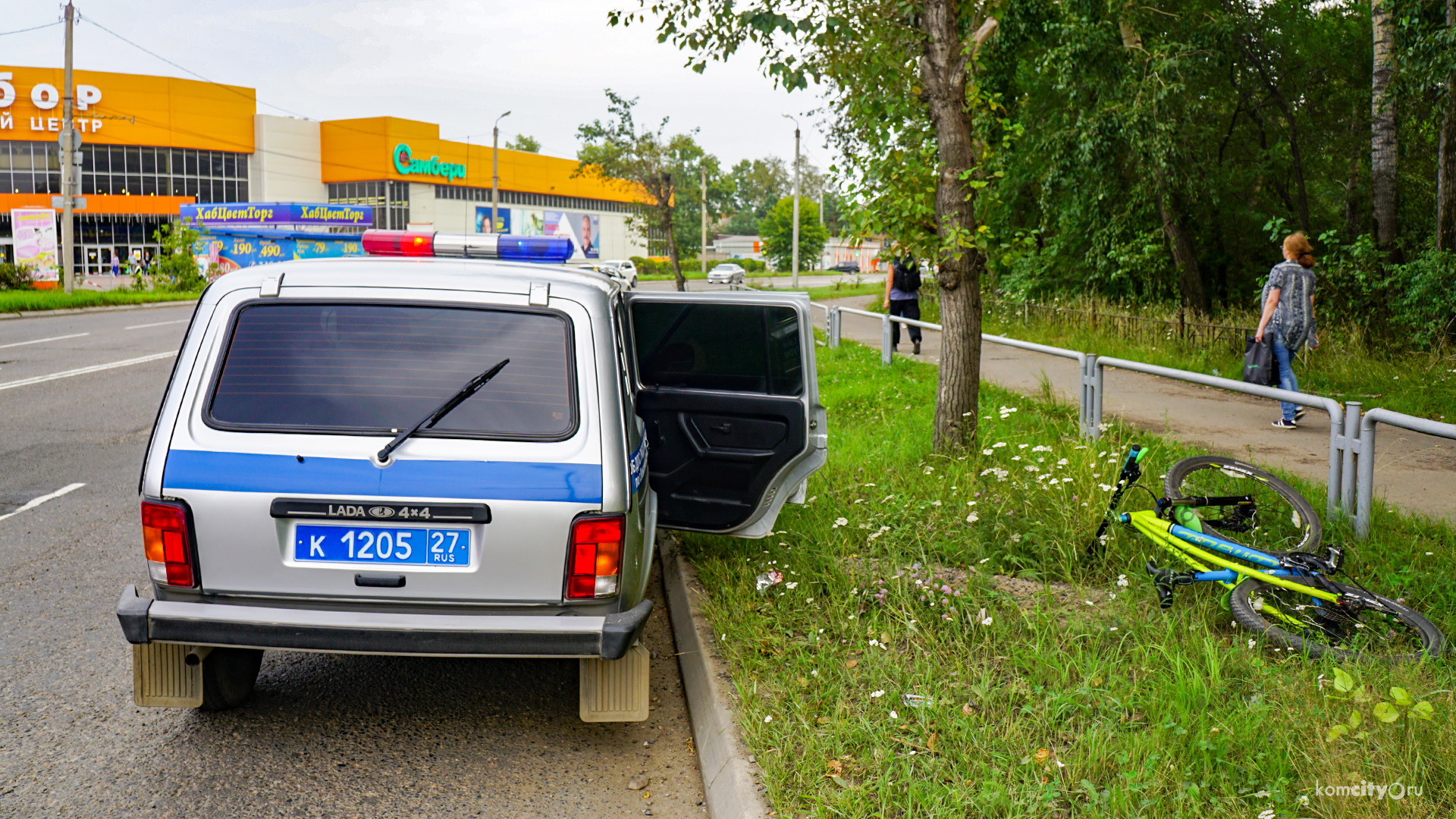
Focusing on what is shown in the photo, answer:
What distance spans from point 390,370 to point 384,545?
58 centimetres

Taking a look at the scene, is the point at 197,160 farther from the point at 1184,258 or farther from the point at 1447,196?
the point at 1447,196

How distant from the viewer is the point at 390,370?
3572 mm

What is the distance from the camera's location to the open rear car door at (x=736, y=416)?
5328 millimetres

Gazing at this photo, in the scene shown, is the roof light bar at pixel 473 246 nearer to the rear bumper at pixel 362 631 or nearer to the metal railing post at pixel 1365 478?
the rear bumper at pixel 362 631

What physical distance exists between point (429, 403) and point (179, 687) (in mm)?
1365

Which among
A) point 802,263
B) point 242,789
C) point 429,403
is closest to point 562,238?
point 429,403

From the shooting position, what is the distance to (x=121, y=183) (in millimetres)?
61125

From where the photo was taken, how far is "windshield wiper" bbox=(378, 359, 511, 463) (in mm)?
3406

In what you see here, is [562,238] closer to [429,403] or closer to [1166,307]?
[429,403]

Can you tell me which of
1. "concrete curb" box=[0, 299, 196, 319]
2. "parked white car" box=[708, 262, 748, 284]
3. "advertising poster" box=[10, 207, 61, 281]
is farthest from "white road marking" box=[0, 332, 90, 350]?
"parked white car" box=[708, 262, 748, 284]

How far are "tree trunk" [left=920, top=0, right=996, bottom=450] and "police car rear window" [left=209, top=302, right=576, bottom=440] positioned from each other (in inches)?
155

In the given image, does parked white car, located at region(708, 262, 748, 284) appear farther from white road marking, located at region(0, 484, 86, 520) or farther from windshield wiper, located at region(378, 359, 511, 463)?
windshield wiper, located at region(378, 359, 511, 463)

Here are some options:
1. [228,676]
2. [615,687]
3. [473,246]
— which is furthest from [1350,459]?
[473,246]

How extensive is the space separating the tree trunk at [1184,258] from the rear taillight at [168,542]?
648 inches
